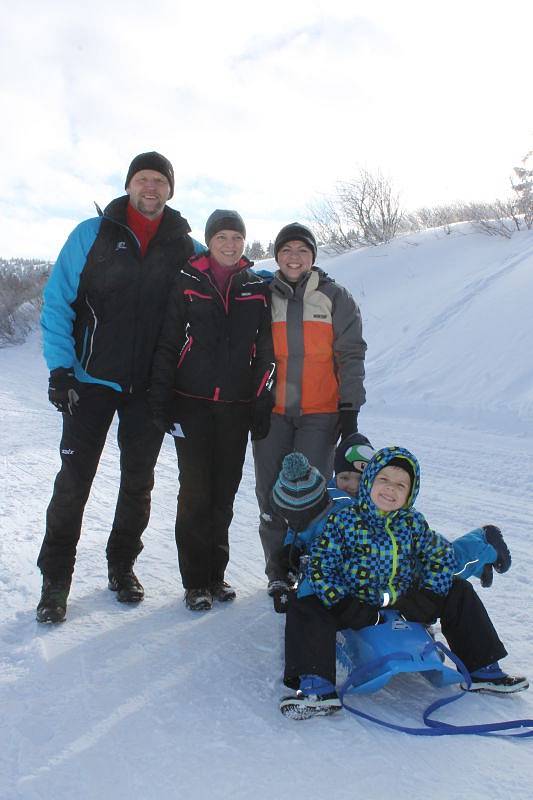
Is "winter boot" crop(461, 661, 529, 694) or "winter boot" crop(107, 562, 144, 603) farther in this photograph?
"winter boot" crop(107, 562, 144, 603)

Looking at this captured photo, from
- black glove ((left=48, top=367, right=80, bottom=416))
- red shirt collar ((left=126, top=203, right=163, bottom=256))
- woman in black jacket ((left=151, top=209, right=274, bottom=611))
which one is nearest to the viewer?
black glove ((left=48, top=367, right=80, bottom=416))

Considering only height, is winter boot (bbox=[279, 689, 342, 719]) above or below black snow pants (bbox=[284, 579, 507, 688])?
below

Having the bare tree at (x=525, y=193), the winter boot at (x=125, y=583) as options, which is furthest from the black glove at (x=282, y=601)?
the bare tree at (x=525, y=193)

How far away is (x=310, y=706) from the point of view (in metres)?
2.40

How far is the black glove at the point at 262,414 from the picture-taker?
128 inches

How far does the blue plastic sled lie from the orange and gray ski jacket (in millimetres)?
1176

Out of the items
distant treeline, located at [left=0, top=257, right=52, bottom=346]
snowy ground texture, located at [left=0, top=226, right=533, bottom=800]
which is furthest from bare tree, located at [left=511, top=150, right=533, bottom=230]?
distant treeline, located at [left=0, top=257, right=52, bottom=346]

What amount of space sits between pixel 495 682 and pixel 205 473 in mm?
1586

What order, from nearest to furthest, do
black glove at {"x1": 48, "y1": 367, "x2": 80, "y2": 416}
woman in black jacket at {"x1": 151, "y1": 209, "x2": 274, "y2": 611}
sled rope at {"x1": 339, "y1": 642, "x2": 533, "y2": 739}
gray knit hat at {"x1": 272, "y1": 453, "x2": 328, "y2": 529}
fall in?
sled rope at {"x1": 339, "y1": 642, "x2": 533, "y2": 739}
gray knit hat at {"x1": 272, "y1": 453, "x2": 328, "y2": 529}
black glove at {"x1": 48, "y1": 367, "x2": 80, "y2": 416}
woman in black jacket at {"x1": 151, "y1": 209, "x2": 274, "y2": 611}

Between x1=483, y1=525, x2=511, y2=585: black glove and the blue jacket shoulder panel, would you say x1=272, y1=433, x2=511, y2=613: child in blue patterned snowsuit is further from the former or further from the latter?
the blue jacket shoulder panel

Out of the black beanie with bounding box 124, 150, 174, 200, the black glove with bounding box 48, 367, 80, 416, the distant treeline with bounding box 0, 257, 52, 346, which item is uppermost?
the distant treeline with bounding box 0, 257, 52, 346

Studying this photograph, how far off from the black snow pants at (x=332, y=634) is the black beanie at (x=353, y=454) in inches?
28.8

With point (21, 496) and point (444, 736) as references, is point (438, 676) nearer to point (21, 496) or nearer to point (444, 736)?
point (444, 736)

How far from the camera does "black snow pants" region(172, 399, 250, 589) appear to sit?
3.25 meters
